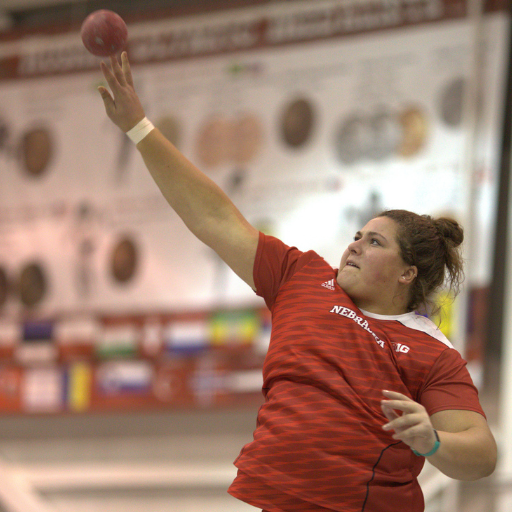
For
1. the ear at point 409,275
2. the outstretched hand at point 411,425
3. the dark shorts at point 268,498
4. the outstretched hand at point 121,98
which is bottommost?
the dark shorts at point 268,498

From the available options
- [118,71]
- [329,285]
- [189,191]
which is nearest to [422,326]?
[329,285]

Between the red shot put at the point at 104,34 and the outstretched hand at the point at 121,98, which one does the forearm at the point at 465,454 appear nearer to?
the outstretched hand at the point at 121,98

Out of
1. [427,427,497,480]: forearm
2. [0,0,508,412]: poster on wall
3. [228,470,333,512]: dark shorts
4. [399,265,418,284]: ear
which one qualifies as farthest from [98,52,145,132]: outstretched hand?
[0,0,508,412]: poster on wall

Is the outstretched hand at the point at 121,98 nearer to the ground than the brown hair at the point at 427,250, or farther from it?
farther from it

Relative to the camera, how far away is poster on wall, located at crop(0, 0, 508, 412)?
375cm

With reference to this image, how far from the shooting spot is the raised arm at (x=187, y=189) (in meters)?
1.67

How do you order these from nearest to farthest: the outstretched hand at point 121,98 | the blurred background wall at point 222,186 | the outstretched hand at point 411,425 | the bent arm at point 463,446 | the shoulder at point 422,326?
the outstretched hand at point 411,425, the bent arm at point 463,446, the shoulder at point 422,326, the outstretched hand at point 121,98, the blurred background wall at point 222,186

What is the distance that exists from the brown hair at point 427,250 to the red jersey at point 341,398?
0.34 feet

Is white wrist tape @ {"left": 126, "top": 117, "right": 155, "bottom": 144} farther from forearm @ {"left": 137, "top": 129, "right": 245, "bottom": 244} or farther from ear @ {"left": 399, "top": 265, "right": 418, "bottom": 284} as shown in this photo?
ear @ {"left": 399, "top": 265, "right": 418, "bottom": 284}

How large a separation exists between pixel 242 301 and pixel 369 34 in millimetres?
1682

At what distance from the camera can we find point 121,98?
1690 mm

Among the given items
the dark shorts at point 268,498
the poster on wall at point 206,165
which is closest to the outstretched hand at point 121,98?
the dark shorts at point 268,498

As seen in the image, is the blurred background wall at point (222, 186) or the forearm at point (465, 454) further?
the blurred background wall at point (222, 186)

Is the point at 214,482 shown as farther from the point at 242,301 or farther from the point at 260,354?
the point at 242,301
